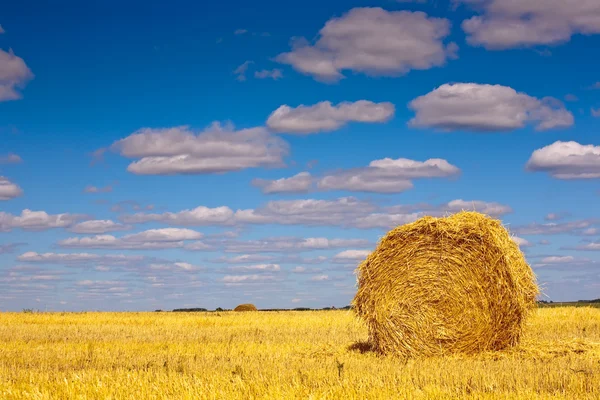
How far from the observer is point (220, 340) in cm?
1756

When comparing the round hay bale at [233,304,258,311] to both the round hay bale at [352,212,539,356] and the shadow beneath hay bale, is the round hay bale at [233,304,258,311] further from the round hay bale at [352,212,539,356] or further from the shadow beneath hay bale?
the round hay bale at [352,212,539,356]

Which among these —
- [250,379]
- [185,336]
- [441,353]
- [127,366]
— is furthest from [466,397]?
[185,336]

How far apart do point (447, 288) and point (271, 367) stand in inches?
163

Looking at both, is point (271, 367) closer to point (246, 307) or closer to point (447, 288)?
point (447, 288)

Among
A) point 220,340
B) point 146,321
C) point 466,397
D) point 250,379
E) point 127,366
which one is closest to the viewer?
point 466,397

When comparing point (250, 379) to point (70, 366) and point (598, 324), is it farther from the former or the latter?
point (598, 324)

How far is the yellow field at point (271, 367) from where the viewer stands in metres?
9.19

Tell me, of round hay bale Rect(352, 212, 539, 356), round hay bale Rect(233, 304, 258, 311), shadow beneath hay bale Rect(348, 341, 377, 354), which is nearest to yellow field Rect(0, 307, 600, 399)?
shadow beneath hay bale Rect(348, 341, 377, 354)

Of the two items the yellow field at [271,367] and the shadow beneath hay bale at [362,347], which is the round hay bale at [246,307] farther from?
→ the shadow beneath hay bale at [362,347]

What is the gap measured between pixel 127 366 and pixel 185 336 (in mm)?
6515

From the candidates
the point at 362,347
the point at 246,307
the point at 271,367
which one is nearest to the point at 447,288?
the point at 362,347

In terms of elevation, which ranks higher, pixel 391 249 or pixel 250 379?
pixel 391 249

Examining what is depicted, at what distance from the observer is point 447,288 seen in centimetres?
1412

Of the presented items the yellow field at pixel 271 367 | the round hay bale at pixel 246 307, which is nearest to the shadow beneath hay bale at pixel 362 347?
the yellow field at pixel 271 367
